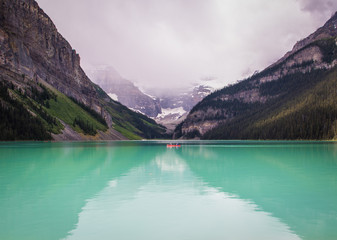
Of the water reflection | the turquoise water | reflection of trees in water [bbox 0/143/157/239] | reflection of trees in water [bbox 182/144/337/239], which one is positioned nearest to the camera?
the water reflection

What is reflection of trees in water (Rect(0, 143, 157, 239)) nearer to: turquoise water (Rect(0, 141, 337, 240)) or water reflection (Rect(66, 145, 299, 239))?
turquoise water (Rect(0, 141, 337, 240))

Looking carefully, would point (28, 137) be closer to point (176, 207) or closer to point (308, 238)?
point (176, 207)

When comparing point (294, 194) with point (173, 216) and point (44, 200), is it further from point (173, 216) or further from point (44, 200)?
point (44, 200)

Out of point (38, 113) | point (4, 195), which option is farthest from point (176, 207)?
point (38, 113)

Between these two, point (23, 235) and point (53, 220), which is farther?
point (53, 220)

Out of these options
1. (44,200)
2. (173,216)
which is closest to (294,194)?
(173,216)

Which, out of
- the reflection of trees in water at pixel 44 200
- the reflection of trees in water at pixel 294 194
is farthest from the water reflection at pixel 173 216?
the reflection of trees in water at pixel 294 194

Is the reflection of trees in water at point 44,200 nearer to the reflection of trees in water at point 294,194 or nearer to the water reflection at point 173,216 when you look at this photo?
the water reflection at point 173,216

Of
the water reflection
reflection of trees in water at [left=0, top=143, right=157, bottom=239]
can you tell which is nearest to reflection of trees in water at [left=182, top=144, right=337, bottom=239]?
the water reflection

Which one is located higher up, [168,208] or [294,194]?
[294,194]

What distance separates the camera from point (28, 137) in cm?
14788

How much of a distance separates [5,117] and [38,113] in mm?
35356

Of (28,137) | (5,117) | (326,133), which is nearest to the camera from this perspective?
(5,117)

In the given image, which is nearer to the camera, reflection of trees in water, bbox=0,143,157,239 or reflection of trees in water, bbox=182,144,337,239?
reflection of trees in water, bbox=0,143,157,239
